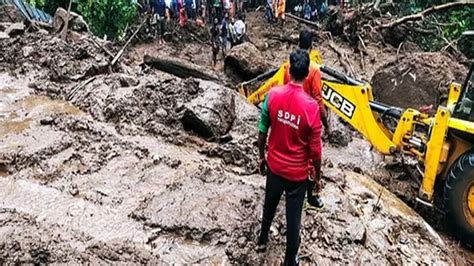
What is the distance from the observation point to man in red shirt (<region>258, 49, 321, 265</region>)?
11.5 ft

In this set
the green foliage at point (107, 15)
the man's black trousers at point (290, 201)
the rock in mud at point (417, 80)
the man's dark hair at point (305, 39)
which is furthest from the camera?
the green foliage at point (107, 15)

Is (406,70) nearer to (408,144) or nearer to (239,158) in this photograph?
(408,144)

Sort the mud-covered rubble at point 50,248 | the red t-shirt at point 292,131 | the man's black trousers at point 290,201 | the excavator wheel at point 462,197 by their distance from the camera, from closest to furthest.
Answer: the red t-shirt at point 292,131
the man's black trousers at point 290,201
the mud-covered rubble at point 50,248
the excavator wheel at point 462,197

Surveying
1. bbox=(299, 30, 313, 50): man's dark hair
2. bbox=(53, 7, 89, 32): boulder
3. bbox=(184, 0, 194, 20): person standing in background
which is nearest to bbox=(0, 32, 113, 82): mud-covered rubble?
bbox=(53, 7, 89, 32): boulder

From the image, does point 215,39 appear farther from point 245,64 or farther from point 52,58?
point 52,58

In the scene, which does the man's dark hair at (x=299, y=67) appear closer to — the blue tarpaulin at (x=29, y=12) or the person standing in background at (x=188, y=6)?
the blue tarpaulin at (x=29, y=12)

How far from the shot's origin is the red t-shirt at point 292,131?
3486 mm

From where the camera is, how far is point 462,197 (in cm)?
536

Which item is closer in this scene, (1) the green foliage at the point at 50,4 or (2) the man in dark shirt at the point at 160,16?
(1) the green foliage at the point at 50,4

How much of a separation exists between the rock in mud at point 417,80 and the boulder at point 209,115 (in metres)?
3.65

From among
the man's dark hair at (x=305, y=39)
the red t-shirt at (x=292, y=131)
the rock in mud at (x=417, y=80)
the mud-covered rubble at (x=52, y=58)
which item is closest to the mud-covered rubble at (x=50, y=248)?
the red t-shirt at (x=292, y=131)

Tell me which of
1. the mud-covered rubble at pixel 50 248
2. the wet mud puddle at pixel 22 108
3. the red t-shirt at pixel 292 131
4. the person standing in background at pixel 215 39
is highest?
the red t-shirt at pixel 292 131

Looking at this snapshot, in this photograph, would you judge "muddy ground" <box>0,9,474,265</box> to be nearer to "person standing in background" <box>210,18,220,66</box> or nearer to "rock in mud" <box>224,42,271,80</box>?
"rock in mud" <box>224,42,271,80</box>

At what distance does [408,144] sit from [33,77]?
6050mm
